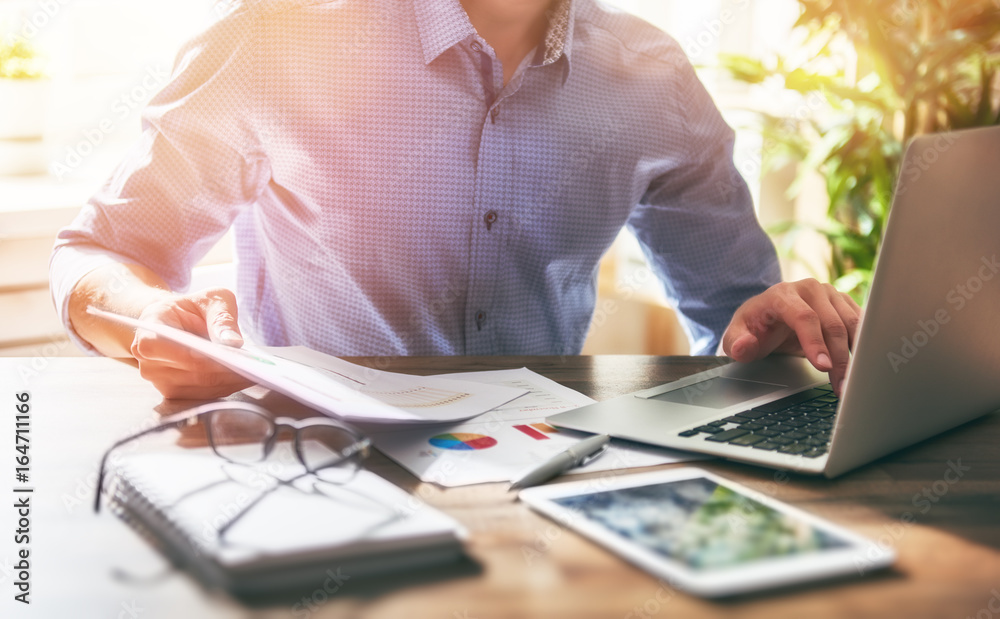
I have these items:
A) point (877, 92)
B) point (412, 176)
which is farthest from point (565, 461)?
point (877, 92)

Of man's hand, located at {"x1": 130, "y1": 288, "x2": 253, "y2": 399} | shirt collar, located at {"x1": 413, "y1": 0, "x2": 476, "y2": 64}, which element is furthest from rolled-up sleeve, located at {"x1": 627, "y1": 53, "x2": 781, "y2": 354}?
man's hand, located at {"x1": 130, "y1": 288, "x2": 253, "y2": 399}

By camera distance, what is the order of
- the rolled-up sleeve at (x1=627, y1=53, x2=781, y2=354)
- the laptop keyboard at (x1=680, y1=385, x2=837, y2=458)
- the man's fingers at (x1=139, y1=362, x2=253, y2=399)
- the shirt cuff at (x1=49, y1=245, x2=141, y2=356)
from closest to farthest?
the laptop keyboard at (x1=680, y1=385, x2=837, y2=458) → the man's fingers at (x1=139, y1=362, x2=253, y2=399) → the shirt cuff at (x1=49, y1=245, x2=141, y2=356) → the rolled-up sleeve at (x1=627, y1=53, x2=781, y2=354)

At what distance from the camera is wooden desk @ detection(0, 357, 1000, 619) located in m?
0.41

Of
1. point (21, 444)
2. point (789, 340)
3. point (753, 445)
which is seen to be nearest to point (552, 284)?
point (789, 340)

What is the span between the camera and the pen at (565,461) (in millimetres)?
570

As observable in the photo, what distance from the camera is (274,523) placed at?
17.9 inches

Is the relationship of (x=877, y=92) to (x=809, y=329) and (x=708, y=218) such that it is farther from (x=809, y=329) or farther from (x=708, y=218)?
(x=809, y=329)

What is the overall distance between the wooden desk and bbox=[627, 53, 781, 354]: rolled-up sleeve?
1.95 feet

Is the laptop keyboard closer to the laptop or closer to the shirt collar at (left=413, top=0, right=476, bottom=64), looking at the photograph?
the laptop

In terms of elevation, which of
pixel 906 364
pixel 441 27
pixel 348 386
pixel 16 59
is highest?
pixel 441 27

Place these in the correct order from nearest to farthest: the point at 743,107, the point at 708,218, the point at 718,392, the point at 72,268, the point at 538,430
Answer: the point at 538,430 → the point at 718,392 → the point at 72,268 → the point at 708,218 → the point at 743,107

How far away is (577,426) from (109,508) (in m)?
0.35

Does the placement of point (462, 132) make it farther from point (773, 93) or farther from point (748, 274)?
point (773, 93)

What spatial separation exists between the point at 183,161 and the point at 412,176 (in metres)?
0.29
